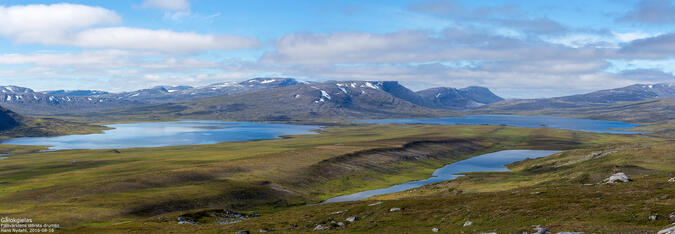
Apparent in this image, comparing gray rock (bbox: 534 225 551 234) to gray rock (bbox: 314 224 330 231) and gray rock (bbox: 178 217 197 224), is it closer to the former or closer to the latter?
gray rock (bbox: 314 224 330 231)

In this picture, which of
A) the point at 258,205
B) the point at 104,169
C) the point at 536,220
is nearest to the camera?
the point at 536,220

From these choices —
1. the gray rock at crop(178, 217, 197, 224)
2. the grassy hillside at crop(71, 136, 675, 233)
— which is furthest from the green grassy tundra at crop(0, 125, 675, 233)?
the gray rock at crop(178, 217, 197, 224)

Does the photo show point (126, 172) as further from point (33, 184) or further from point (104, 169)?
point (33, 184)

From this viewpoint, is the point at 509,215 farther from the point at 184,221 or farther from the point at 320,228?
the point at 184,221

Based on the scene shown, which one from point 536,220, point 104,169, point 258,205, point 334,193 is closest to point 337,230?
point 536,220

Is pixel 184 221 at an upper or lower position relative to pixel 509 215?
lower

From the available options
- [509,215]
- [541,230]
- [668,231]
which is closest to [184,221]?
[509,215]

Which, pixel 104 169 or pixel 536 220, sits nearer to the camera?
pixel 536 220

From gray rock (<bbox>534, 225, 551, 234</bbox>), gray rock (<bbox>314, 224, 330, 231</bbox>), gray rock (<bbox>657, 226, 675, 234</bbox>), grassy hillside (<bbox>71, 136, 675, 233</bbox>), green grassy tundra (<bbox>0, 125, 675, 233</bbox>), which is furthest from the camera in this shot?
gray rock (<bbox>314, 224, 330, 231</bbox>)
